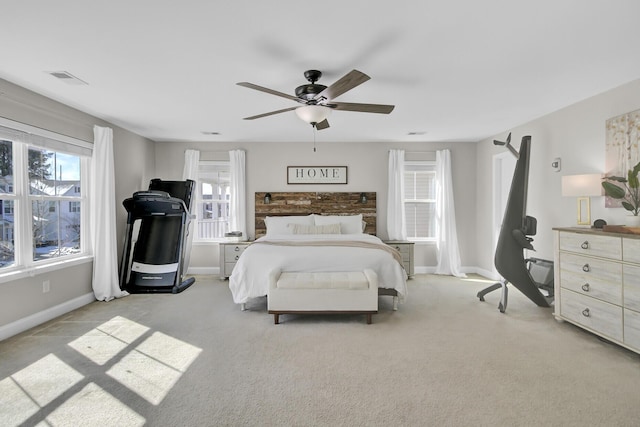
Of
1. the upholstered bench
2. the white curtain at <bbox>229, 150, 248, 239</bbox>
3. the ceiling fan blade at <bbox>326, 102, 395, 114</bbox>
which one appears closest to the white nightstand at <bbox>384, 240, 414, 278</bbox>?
the upholstered bench

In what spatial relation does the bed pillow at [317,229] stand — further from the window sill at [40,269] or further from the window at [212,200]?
the window sill at [40,269]

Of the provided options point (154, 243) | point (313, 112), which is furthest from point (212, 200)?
point (313, 112)

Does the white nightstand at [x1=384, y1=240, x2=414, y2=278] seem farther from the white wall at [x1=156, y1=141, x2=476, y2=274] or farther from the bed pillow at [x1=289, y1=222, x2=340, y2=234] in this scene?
the bed pillow at [x1=289, y1=222, x2=340, y2=234]

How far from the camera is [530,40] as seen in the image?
236 centimetres

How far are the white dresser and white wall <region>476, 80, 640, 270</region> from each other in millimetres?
Result: 584

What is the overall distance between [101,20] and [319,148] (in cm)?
417

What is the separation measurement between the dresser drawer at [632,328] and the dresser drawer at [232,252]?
4.70 metres

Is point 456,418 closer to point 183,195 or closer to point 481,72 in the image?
point 481,72

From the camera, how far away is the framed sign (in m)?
6.01

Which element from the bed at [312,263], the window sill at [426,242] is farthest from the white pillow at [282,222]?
the window sill at [426,242]

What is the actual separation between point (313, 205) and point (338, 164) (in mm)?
890

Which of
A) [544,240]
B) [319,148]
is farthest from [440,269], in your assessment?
[319,148]

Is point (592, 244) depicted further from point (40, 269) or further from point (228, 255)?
point (40, 269)

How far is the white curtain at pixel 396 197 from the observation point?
591 cm
